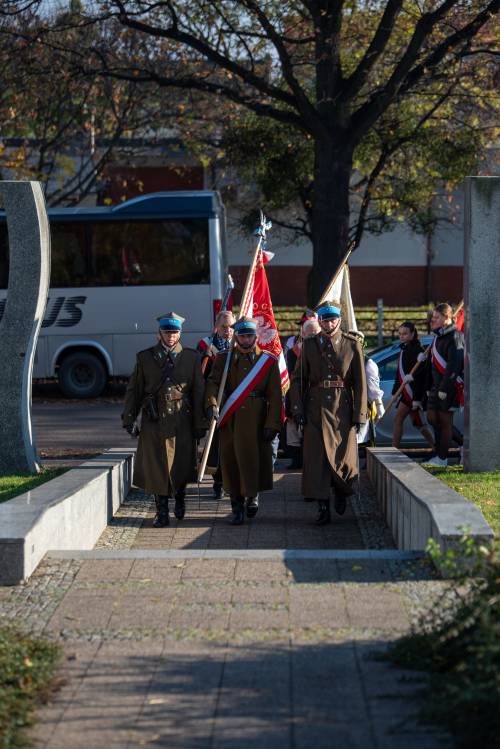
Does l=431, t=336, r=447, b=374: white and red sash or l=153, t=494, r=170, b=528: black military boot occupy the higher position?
l=431, t=336, r=447, b=374: white and red sash

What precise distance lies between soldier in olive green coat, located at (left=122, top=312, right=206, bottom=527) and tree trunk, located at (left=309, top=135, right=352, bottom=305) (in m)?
9.09

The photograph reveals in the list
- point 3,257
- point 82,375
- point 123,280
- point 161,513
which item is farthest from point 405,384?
point 3,257

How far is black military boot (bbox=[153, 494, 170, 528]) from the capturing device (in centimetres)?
1016

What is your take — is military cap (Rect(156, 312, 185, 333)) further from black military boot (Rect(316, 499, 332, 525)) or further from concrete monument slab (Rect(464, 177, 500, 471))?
concrete monument slab (Rect(464, 177, 500, 471))

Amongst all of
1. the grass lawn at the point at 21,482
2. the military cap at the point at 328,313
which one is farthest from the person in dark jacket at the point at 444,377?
the grass lawn at the point at 21,482

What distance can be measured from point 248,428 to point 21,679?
539 centimetres

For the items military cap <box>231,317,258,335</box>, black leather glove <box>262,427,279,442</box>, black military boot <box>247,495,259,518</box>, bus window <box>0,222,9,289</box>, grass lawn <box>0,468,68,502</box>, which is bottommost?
black military boot <box>247,495,259,518</box>

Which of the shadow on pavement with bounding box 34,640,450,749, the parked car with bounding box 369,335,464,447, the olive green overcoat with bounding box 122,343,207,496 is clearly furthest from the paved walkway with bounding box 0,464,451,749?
the parked car with bounding box 369,335,464,447

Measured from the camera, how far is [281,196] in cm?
2523

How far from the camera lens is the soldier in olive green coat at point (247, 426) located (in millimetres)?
10305

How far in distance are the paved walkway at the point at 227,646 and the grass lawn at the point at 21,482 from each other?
312cm

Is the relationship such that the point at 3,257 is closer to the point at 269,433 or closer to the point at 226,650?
the point at 269,433

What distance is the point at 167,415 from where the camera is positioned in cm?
1026

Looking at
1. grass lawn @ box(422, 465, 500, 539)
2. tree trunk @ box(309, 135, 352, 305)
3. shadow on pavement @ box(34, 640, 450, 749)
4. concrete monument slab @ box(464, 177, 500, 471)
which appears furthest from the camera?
tree trunk @ box(309, 135, 352, 305)
